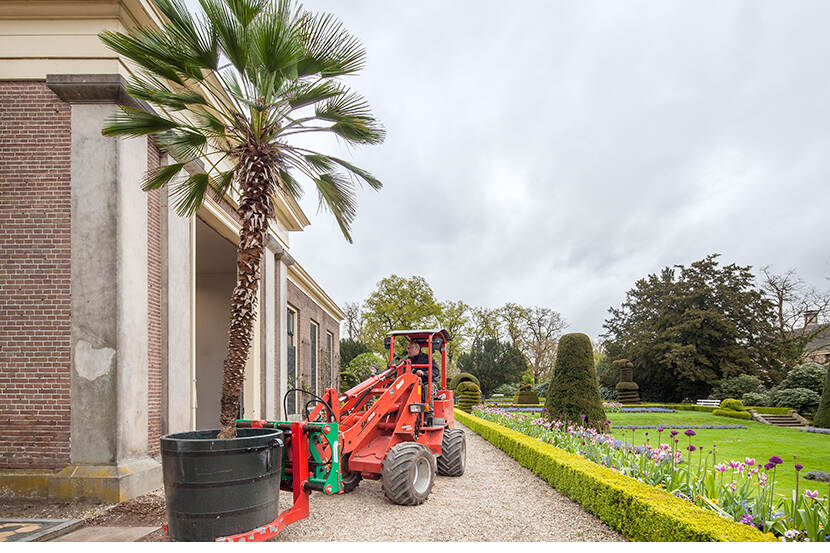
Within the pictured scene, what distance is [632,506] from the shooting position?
504 cm

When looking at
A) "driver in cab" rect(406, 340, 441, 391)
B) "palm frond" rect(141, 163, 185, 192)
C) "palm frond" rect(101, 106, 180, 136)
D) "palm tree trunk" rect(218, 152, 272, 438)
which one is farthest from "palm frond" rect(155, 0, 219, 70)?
"driver in cab" rect(406, 340, 441, 391)

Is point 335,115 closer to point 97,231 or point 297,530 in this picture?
point 97,231

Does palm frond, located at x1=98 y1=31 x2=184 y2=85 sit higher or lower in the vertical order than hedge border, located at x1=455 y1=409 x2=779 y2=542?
higher

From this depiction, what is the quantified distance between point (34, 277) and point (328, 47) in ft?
15.4

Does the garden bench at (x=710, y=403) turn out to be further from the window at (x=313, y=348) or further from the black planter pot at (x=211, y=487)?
the black planter pot at (x=211, y=487)

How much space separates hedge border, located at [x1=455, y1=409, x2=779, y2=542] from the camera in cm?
415

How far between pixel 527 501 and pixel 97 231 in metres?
6.36

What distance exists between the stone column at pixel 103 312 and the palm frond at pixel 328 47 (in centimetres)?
284

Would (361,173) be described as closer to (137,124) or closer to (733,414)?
(137,124)

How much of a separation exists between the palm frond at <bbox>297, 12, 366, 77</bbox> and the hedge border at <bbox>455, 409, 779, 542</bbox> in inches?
210

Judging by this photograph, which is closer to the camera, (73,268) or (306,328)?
(73,268)

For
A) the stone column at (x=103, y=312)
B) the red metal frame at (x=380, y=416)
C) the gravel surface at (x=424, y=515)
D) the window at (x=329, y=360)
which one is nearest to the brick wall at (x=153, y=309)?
the stone column at (x=103, y=312)

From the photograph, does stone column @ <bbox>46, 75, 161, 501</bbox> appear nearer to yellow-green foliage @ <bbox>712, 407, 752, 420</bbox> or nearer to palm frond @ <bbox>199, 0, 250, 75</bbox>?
palm frond @ <bbox>199, 0, 250, 75</bbox>

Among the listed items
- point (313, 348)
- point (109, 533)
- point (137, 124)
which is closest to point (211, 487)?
point (109, 533)
